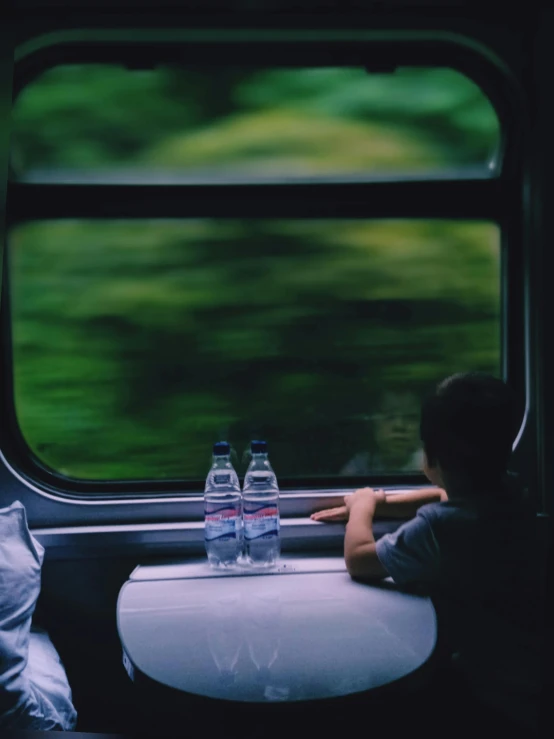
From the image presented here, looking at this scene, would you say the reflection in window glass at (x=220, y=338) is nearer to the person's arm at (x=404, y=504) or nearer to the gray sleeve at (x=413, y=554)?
the person's arm at (x=404, y=504)

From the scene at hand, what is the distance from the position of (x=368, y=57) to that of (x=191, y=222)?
2.60ft

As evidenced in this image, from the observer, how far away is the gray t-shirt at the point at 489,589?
4.60 ft

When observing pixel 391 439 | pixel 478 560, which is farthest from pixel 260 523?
pixel 478 560

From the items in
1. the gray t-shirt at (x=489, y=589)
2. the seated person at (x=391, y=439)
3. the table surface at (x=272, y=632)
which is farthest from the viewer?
the seated person at (x=391, y=439)

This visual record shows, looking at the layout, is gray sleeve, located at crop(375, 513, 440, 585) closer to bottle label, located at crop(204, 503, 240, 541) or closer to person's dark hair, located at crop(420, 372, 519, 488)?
person's dark hair, located at crop(420, 372, 519, 488)

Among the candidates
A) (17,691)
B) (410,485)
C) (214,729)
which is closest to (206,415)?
(410,485)

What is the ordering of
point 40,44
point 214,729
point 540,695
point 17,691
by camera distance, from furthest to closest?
point 40,44 < point 17,691 < point 540,695 < point 214,729

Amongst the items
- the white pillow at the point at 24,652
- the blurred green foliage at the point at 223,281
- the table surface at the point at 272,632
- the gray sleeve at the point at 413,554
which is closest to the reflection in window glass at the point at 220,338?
the blurred green foliage at the point at 223,281

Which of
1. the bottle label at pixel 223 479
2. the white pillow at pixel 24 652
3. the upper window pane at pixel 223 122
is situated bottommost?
the white pillow at pixel 24 652

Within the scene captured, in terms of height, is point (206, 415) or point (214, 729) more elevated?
point (206, 415)

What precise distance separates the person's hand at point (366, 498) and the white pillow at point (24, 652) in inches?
37.6

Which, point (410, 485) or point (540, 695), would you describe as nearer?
point (540, 695)

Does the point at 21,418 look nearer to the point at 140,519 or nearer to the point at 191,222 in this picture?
the point at 140,519

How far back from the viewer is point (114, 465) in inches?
82.9
